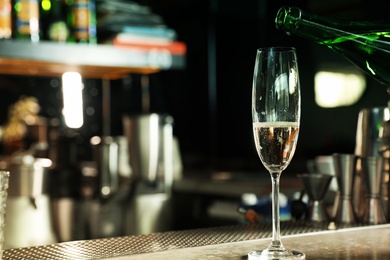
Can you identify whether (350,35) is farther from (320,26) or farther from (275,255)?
(275,255)

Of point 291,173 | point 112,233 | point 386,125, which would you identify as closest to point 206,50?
point 291,173

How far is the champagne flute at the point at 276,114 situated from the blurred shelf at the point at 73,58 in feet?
6.74

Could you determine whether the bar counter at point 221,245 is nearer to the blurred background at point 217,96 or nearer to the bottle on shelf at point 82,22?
the blurred background at point 217,96

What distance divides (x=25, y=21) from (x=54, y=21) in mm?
197

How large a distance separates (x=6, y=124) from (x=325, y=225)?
2561 millimetres

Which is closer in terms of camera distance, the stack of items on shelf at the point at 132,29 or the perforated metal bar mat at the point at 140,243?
the perforated metal bar mat at the point at 140,243

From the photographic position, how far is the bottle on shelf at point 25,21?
2.99 meters

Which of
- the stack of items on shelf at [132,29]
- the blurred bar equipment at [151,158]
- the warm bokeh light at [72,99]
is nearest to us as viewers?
the blurred bar equipment at [151,158]

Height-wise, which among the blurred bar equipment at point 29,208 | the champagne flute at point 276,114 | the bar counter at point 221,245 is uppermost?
the champagne flute at point 276,114

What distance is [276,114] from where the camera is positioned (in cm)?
96

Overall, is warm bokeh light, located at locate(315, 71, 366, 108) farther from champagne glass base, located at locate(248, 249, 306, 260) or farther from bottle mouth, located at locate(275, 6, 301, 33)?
champagne glass base, located at locate(248, 249, 306, 260)

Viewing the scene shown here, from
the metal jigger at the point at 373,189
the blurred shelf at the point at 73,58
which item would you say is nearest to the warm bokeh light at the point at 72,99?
the blurred shelf at the point at 73,58

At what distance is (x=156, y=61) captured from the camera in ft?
10.8

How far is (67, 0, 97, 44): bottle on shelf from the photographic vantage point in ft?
10.5
